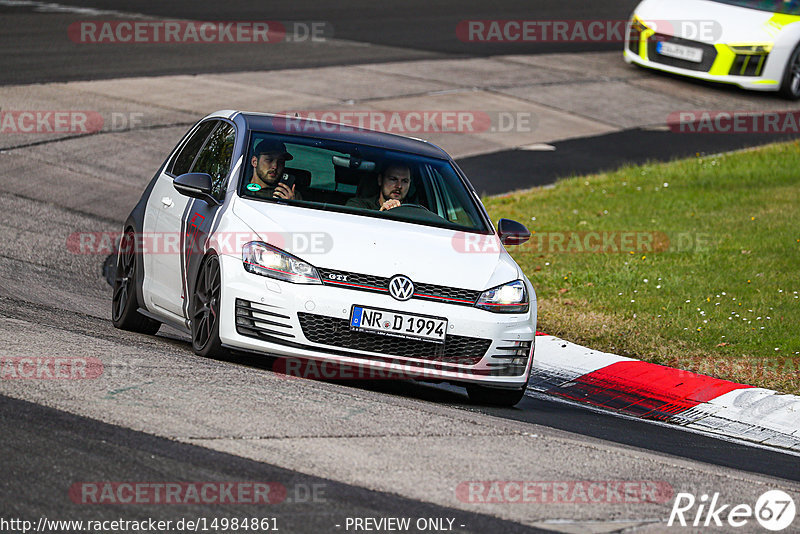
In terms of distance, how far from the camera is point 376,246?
24.0 ft

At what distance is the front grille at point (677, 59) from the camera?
844 inches

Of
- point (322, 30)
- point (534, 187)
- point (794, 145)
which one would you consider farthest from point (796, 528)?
point (322, 30)

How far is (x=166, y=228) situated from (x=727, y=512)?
14.4ft

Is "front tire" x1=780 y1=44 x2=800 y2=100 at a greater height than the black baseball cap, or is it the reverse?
the black baseball cap

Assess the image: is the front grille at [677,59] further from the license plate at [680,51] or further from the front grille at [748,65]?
the front grille at [748,65]

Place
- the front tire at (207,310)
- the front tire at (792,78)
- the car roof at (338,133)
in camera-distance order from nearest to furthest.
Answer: the front tire at (207,310) < the car roof at (338,133) < the front tire at (792,78)

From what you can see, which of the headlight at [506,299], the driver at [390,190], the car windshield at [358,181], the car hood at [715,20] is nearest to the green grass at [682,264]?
the car windshield at [358,181]

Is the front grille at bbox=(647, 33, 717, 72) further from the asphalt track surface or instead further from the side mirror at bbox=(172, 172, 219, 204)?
the side mirror at bbox=(172, 172, 219, 204)

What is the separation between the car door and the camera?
27.0 ft

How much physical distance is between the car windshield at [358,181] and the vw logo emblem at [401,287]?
82cm

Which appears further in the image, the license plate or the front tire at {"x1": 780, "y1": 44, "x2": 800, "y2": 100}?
the license plate

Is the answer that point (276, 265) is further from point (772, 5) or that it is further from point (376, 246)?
point (772, 5)

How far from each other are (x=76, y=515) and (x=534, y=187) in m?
11.8

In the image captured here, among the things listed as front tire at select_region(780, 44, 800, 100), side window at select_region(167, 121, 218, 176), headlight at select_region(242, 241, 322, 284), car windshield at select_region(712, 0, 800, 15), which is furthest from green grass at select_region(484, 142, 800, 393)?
car windshield at select_region(712, 0, 800, 15)
